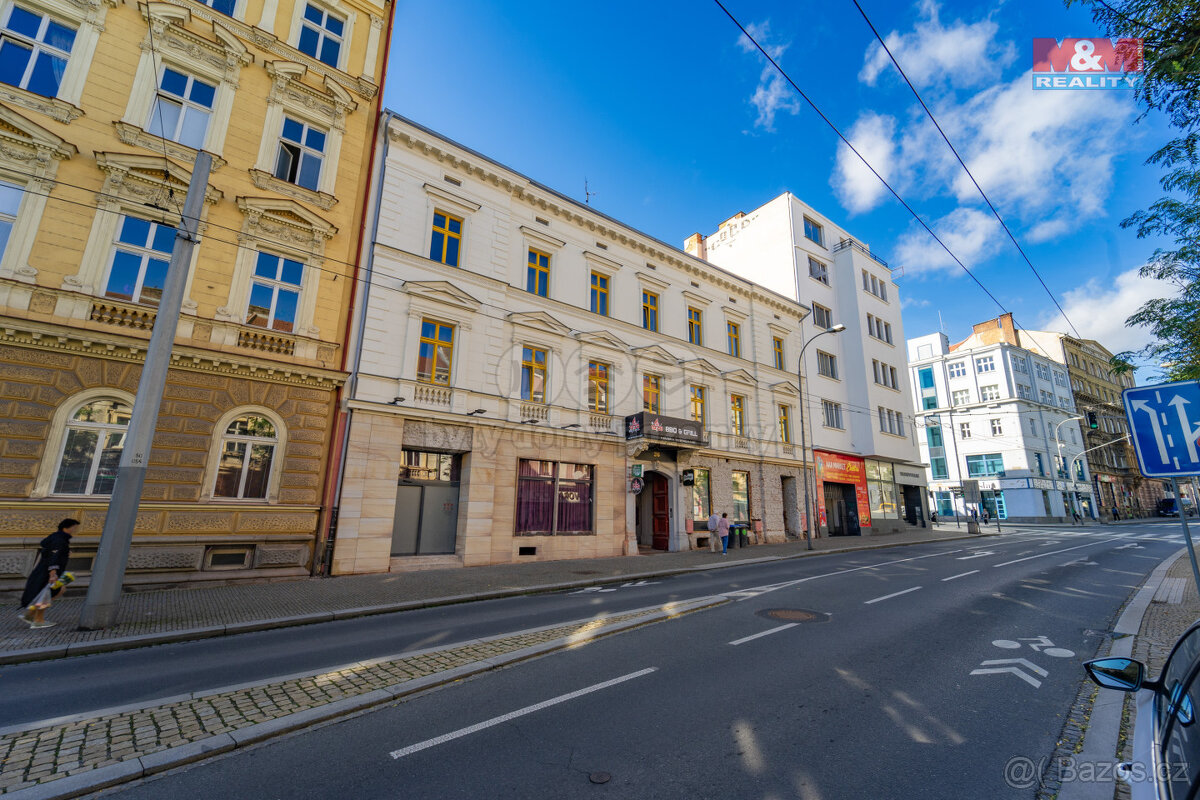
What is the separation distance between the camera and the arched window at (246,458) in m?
12.5

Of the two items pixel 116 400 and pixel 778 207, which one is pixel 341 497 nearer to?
pixel 116 400

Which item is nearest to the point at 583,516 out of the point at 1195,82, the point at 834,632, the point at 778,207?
the point at 834,632

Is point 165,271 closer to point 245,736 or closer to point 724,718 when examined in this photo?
point 245,736

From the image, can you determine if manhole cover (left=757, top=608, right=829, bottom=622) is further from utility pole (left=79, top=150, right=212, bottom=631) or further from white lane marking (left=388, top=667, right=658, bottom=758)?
utility pole (left=79, top=150, right=212, bottom=631)

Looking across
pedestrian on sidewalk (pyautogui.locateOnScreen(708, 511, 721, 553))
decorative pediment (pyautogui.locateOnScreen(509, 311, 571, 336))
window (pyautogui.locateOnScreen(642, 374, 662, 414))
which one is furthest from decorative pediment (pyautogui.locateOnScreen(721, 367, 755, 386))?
decorative pediment (pyautogui.locateOnScreen(509, 311, 571, 336))

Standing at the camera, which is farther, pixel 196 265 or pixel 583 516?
pixel 583 516

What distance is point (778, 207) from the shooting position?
3206 centimetres

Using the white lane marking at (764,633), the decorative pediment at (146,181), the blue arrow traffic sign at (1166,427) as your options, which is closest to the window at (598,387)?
the white lane marking at (764,633)

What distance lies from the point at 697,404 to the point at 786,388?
7.18 m

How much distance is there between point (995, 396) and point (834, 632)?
185ft

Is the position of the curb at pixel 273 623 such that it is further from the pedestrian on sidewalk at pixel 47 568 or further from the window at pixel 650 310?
the window at pixel 650 310

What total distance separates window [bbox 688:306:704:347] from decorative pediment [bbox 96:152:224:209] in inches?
733

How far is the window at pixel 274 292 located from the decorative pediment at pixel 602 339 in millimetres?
9623

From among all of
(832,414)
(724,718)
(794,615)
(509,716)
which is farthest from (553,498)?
(832,414)
